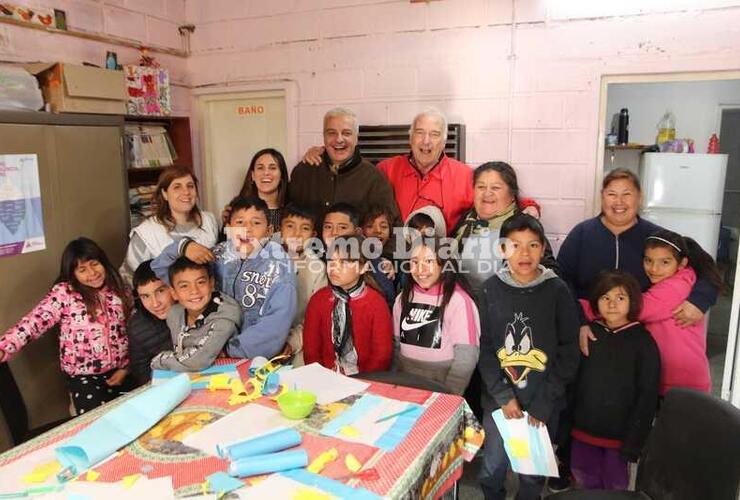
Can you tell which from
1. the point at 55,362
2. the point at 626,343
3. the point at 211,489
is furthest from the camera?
the point at 55,362

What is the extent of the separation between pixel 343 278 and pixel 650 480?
127 cm

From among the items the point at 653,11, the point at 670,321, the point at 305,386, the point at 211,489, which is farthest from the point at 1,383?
Result: the point at 653,11

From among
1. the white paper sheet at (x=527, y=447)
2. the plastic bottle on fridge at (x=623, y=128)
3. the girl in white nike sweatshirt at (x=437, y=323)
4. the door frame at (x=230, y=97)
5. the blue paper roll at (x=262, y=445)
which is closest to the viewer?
the blue paper roll at (x=262, y=445)

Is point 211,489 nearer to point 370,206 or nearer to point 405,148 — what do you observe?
point 370,206

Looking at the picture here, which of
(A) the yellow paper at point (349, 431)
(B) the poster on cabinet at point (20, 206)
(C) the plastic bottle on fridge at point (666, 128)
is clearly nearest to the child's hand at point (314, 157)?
(B) the poster on cabinet at point (20, 206)

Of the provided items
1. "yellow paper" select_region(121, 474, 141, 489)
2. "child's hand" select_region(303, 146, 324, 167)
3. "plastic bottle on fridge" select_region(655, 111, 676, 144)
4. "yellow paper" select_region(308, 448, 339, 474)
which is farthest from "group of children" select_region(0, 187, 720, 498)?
"plastic bottle on fridge" select_region(655, 111, 676, 144)

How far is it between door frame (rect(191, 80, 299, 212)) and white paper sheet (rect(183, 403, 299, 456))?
2.52m

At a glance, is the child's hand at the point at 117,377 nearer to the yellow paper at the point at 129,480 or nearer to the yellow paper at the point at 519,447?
the yellow paper at the point at 129,480

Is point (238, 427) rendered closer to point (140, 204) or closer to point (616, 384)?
point (616, 384)

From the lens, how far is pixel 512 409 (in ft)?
6.83

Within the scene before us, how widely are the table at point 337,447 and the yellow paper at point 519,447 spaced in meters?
0.52

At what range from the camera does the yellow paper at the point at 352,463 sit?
1256mm

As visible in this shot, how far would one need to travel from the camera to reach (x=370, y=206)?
2754 mm

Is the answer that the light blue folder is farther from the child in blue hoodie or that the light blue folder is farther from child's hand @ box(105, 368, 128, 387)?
child's hand @ box(105, 368, 128, 387)
